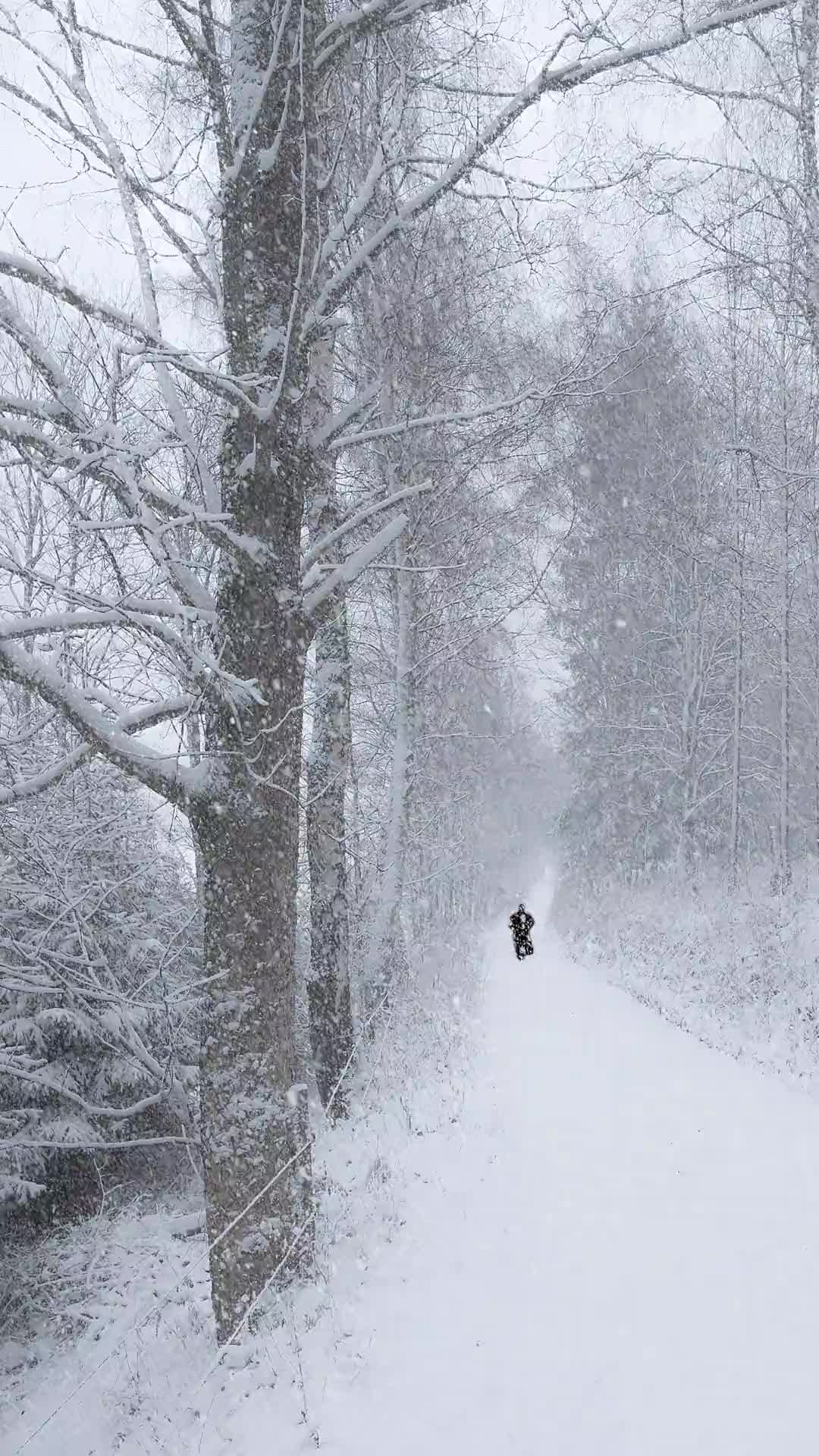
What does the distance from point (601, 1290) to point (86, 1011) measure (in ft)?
13.5

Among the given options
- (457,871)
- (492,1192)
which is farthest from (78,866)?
(457,871)

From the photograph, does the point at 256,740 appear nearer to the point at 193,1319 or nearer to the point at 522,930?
the point at 193,1319

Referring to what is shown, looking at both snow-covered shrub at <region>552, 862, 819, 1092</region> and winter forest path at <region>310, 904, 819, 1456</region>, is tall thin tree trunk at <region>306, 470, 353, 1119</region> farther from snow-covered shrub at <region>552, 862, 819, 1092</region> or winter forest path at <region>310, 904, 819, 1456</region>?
snow-covered shrub at <region>552, 862, 819, 1092</region>

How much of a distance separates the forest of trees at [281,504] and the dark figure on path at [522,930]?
464 cm

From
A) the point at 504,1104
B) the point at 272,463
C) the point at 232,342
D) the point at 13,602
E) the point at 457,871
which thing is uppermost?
the point at 232,342

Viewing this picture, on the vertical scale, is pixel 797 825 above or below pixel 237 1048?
below

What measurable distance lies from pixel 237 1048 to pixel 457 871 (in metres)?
17.5

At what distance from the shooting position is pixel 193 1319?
4680 mm

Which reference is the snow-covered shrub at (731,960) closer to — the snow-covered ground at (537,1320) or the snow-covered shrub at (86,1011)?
the snow-covered ground at (537,1320)

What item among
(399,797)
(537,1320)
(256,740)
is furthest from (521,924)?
(256,740)

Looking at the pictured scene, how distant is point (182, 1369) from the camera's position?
4344 millimetres

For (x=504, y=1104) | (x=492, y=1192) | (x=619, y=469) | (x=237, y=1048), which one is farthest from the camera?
(x=619, y=469)

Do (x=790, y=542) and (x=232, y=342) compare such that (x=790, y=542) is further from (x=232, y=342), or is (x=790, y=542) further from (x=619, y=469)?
(x=232, y=342)

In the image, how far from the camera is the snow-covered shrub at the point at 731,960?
9.00 metres
